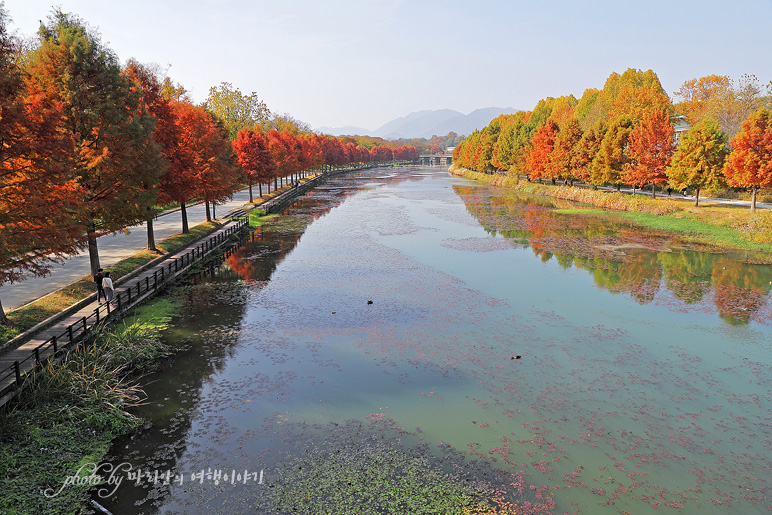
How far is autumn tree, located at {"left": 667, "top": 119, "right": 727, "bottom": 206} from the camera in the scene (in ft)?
154

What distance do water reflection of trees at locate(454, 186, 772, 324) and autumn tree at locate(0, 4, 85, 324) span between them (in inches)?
993

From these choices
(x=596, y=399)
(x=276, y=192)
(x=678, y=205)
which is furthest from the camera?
(x=276, y=192)

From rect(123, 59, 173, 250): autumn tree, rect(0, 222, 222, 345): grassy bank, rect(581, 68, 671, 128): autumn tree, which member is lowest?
rect(0, 222, 222, 345): grassy bank

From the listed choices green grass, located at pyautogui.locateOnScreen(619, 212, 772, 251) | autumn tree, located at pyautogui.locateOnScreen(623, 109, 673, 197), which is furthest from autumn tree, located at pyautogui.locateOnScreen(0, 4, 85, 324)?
autumn tree, located at pyautogui.locateOnScreen(623, 109, 673, 197)

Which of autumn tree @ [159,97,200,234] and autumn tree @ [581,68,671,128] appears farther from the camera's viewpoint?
autumn tree @ [581,68,671,128]

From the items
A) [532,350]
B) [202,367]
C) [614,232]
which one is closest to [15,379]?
[202,367]

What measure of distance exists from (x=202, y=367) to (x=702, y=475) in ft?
49.1

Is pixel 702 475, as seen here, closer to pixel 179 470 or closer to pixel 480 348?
pixel 480 348

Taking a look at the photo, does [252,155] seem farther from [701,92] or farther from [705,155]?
Answer: [701,92]

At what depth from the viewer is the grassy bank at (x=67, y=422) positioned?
32.6ft

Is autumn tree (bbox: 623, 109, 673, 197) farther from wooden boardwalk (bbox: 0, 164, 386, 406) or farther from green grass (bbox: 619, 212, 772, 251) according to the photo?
wooden boardwalk (bbox: 0, 164, 386, 406)

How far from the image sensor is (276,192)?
76.0m

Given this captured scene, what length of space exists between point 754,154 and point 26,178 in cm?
5103

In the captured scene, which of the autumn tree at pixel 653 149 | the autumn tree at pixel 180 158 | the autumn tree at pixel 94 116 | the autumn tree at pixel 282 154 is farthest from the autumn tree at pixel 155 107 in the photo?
the autumn tree at pixel 653 149
